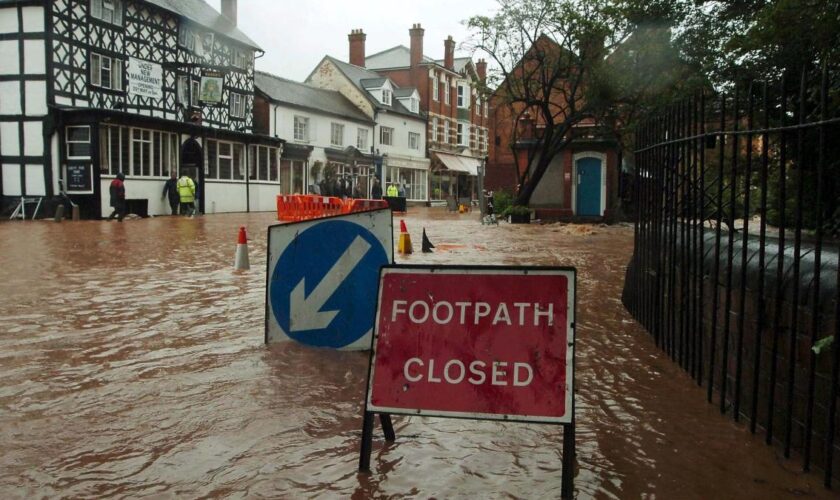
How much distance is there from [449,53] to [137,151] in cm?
3922

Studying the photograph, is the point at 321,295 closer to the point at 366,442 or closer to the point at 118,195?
the point at 366,442

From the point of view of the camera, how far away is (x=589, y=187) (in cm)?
3453

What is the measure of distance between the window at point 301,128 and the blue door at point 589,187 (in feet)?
55.0

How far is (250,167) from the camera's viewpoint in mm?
37062

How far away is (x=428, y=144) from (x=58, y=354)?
53429 millimetres

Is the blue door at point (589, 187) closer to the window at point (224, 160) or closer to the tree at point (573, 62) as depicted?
the tree at point (573, 62)

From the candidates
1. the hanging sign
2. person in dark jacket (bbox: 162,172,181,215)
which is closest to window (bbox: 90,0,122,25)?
the hanging sign

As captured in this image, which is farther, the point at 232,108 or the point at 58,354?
the point at 232,108

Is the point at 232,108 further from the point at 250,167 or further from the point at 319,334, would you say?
the point at 319,334

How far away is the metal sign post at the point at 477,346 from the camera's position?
312 centimetres

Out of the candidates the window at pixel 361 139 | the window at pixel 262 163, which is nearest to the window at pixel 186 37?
the window at pixel 262 163

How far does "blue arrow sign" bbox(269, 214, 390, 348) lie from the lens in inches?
208

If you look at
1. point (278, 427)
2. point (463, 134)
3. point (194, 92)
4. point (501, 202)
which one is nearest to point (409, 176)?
point (463, 134)

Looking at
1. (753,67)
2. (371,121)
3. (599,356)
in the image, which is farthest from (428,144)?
(599,356)
